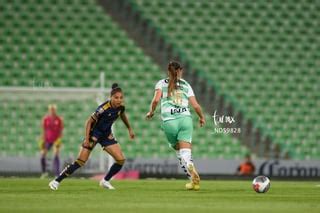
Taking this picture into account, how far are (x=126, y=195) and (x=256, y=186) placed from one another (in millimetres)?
2420

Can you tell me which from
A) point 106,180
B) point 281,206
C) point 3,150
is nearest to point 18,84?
point 3,150

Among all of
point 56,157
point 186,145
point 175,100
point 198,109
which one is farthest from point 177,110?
point 56,157

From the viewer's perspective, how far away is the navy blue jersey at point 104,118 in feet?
55.3

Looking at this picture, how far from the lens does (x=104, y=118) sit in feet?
55.6

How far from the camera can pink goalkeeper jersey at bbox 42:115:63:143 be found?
25.8 meters

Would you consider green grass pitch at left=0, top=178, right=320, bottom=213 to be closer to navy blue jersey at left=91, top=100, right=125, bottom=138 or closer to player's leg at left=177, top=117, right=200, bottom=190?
player's leg at left=177, top=117, right=200, bottom=190

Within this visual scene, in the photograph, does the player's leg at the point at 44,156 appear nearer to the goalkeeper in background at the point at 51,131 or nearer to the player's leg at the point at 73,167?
the goalkeeper in background at the point at 51,131

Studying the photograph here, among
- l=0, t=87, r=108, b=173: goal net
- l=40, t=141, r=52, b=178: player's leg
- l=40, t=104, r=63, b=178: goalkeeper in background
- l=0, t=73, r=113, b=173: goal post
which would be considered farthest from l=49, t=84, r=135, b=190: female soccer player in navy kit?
l=40, t=104, r=63, b=178: goalkeeper in background


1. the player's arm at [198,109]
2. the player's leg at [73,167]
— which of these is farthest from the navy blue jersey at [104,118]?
the player's arm at [198,109]

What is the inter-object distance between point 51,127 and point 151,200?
1244 cm

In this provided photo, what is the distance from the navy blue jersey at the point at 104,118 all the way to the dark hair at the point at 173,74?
4.09 ft

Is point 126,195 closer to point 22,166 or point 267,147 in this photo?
point 22,166

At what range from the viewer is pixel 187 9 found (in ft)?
103

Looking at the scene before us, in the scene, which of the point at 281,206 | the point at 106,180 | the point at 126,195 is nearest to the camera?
the point at 281,206
